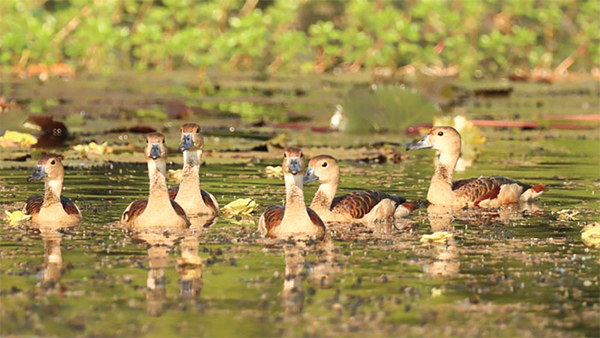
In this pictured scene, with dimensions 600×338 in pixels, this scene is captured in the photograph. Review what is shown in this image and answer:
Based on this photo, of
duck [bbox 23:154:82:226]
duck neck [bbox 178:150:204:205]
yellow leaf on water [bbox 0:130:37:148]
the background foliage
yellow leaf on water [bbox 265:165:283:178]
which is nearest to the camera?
duck [bbox 23:154:82:226]

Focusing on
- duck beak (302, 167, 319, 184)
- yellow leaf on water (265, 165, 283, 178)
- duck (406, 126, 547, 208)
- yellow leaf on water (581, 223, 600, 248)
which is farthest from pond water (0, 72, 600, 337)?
yellow leaf on water (265, 165, 283, 178)

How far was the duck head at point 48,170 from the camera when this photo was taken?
423 inches

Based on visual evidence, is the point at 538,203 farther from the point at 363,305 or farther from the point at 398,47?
the point at 398,47

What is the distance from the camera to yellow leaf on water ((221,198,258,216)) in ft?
37.6

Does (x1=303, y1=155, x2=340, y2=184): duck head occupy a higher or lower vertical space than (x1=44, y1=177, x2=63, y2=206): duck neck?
higher

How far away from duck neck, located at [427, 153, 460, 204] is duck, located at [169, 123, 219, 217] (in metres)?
1.92

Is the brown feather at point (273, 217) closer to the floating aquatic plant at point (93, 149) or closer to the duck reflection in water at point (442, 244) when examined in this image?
the duck reflection in water at point (442, 244)

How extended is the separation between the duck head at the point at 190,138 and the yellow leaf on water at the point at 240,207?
55 centimetres

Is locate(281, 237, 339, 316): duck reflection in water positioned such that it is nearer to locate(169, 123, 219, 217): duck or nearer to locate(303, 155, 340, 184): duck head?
locate(303, 155, 340, 184): duck head

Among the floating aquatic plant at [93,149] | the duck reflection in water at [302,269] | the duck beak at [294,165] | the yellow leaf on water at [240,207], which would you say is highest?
the floating aquatic plant at [93,149]

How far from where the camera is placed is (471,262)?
9.11m

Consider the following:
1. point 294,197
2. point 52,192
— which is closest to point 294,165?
point 294,197

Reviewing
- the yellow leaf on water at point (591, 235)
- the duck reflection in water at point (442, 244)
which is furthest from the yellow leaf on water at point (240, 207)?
the yellow leaf on water at point (591, 235)

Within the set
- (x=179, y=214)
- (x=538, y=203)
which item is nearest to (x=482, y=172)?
(x=538, y=203)
